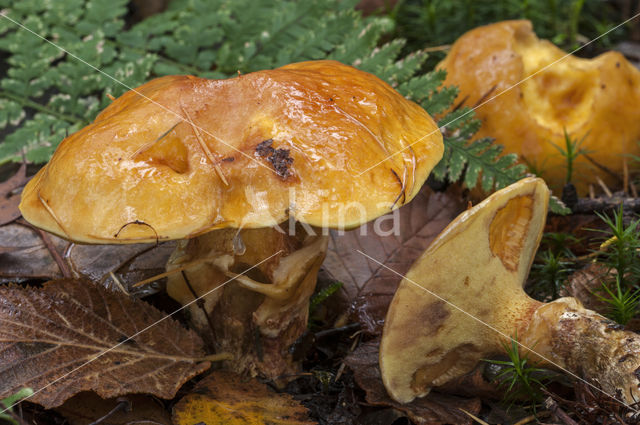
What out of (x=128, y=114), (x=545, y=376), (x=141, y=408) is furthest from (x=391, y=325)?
(x=128, y=114)

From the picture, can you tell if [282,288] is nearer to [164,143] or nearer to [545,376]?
[164,143]

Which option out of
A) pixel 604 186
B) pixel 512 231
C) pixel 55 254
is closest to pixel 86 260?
pixel 55 254

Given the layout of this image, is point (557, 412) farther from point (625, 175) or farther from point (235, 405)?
point (625, 175)

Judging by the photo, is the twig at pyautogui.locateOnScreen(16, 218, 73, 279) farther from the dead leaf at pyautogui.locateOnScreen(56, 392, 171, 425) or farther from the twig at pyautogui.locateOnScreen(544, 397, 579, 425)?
the twig at pyautogui.locateOnScreen(544, 397, 579, 425)

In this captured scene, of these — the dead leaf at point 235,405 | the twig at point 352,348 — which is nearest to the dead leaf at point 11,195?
the dead leaf at point 235,405

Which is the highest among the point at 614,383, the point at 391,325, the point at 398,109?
the point at 398,109

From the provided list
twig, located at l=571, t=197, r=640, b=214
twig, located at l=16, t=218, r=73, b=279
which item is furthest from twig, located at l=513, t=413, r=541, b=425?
twig, located at l=16, t=218, r=73, b=279

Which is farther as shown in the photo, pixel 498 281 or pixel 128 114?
pixel 498 281
